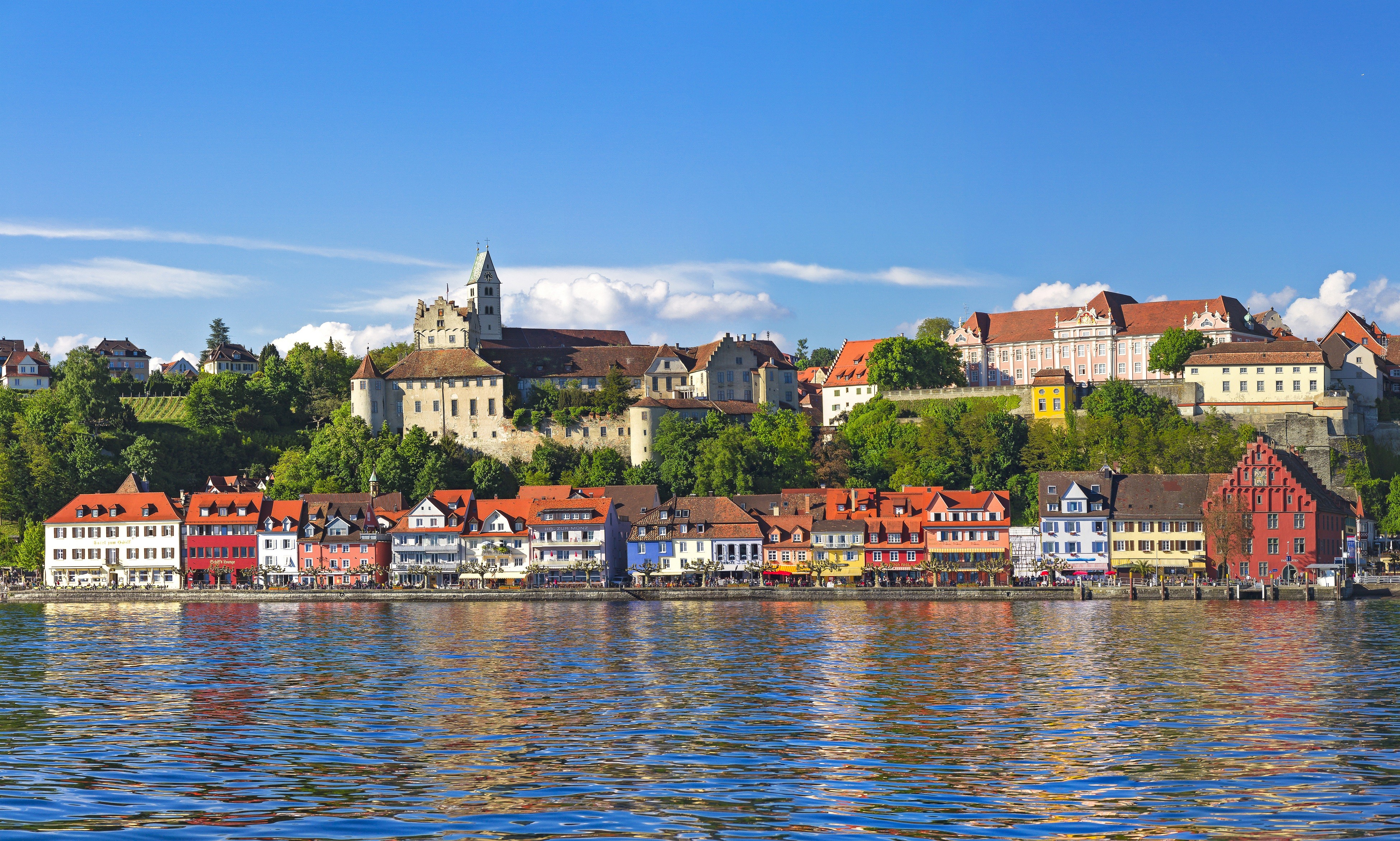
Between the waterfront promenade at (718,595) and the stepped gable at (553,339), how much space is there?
4113 centimetres

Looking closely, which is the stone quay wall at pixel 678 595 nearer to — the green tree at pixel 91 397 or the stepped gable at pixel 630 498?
the stepped gable at pixel 630 498

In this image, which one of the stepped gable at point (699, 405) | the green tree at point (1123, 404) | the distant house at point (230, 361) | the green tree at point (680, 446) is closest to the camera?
the green tree at point (680, 446)

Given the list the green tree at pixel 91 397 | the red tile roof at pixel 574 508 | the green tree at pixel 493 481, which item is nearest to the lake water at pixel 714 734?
the red tile roof at pixel 574 508

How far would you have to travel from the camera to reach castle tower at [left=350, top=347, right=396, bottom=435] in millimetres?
121438

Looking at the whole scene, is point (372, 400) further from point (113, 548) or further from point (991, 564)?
point (991, 564)

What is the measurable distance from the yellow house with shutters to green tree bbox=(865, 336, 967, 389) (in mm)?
9777

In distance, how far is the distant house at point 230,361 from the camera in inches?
7072

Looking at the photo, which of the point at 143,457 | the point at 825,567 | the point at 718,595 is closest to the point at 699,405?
the point at 825,567

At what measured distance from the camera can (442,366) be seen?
12275 cm

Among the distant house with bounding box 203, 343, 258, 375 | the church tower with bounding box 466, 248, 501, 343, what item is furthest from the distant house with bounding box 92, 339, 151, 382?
the church tower with bounding box 466, 248, 501, 343

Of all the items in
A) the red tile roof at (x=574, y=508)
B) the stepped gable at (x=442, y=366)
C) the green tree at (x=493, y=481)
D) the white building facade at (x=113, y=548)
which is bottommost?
the white building facade at (x=113, y=548)

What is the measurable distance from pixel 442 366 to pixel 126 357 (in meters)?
85.2

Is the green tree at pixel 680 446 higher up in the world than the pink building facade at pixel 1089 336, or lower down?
lower down

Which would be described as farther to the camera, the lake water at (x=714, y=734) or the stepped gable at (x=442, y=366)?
the stepped gable at (x=442, y=366)
